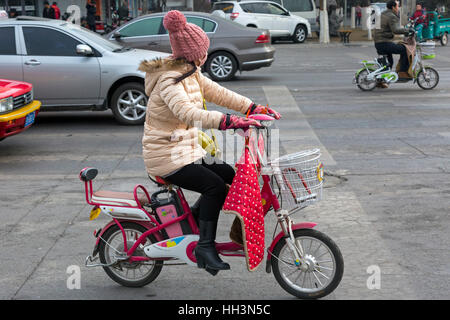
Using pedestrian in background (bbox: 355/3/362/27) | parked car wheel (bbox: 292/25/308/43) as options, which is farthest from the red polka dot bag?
pedestrian in background (bbox: 355/3/362/27)

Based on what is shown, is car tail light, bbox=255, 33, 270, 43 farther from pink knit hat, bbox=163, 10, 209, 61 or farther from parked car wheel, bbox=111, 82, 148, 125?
pink knit hat, bbox=163, 10, 209, 61

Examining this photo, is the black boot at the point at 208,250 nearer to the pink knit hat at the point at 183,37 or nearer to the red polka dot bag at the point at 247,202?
the red polka dot bag at the point at 247,202

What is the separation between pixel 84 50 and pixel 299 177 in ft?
24.6

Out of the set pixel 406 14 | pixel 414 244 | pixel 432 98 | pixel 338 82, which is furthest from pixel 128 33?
pixel 406 14

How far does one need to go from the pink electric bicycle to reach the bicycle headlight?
4.67 meters

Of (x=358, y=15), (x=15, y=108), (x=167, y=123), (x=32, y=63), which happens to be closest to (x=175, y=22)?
(x=167, y=123)

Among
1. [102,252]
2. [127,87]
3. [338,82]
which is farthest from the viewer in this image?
[338,82]

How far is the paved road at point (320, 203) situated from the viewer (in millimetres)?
4945

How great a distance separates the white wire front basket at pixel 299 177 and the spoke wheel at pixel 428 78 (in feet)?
36.5

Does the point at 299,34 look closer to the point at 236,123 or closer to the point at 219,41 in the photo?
the point at 219,41

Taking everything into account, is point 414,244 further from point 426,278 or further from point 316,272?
point 316,272

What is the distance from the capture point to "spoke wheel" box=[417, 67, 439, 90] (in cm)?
1471

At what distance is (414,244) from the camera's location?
5672mm
